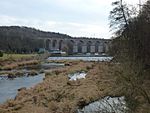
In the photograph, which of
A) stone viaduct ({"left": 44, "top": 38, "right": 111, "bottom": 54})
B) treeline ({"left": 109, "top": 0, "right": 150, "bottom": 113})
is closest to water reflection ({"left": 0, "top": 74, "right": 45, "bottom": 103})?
treeline ({"left": 109, "top": 0, "right": 150, "bottom": 113})

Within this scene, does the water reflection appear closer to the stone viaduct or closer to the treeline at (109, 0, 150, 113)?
the treeline at (109, 0, 150, 113)

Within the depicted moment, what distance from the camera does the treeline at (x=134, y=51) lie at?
11578 millimetres

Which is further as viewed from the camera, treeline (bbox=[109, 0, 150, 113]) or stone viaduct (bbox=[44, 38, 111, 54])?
stone viaduct (bbox=[44, 38, 111, 54])

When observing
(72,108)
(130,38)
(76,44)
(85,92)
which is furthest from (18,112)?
(76,44)

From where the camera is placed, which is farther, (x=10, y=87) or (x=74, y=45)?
(x=74, y=45)

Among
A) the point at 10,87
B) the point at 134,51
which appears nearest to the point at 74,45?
the point at 10,87

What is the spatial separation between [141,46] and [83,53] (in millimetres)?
157645

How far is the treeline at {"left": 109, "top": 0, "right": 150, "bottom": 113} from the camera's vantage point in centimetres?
1158

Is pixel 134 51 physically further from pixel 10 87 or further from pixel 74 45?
pixel 74 45

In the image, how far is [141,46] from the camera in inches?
1102

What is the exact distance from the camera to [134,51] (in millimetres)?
26500

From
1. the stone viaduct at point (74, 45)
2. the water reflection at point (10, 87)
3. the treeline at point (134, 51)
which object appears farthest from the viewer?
the stone viaduct at point (74, 45)

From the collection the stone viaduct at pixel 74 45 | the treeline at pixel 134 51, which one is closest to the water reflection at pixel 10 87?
the treeline at pixel 134 51

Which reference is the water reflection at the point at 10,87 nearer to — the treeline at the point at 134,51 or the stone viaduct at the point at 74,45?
the treeline at the point at 134,51
